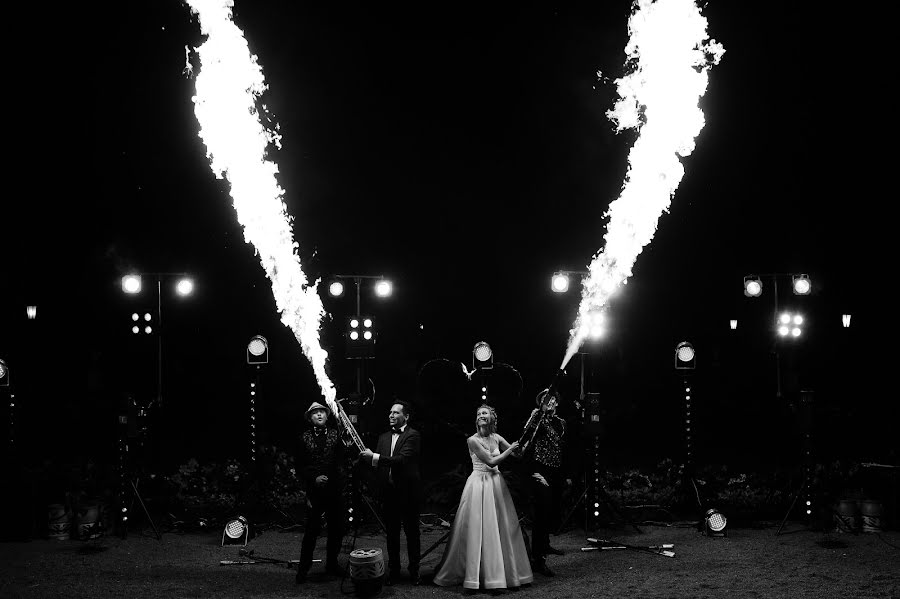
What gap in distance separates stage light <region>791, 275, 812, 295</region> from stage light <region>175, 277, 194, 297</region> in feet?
32.0

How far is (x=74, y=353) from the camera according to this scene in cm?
1523

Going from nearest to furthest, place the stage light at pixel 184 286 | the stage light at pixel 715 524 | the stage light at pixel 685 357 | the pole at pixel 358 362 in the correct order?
the stage light at pixel 715 524 → the stage light at pixel 685 357 → the pole at pixel 358 362 → the stage light at pixel 184 286

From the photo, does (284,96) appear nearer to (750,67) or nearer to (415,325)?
(415,325)

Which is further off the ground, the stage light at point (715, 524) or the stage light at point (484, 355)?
the stage light at point (484, 355)

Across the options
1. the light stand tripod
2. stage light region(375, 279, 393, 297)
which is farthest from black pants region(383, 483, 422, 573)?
the light stand tripod

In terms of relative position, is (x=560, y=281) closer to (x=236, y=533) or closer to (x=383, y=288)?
(x=383, y=288)

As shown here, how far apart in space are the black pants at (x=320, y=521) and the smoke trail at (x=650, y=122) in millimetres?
3367

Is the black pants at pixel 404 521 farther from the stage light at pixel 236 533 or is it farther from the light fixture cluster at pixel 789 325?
the light fixture cluster at pixel 789 325

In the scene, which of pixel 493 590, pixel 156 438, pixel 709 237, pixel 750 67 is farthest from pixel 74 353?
pixel 750 67

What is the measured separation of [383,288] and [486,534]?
5.54 m

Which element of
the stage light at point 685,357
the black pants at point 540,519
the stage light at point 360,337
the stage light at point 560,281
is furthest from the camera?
the stage light at point 560,281

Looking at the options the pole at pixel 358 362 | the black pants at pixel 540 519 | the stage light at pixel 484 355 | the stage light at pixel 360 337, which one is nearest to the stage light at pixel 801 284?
the stage light at pixel 484 355

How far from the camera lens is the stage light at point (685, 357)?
36.4 ft

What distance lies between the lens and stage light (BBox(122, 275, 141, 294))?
41.2 feet
